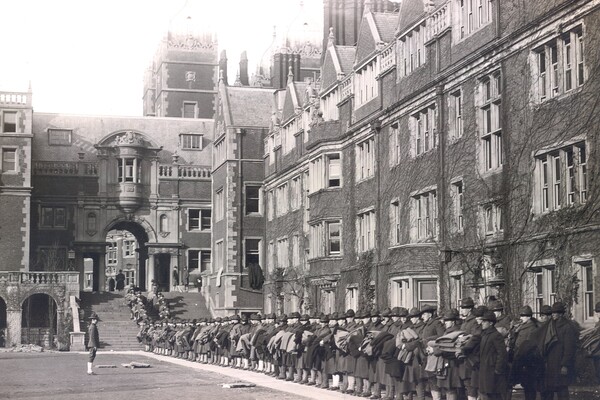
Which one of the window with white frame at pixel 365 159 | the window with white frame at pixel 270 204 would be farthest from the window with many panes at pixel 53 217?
the window with white frame at pixel 365 159

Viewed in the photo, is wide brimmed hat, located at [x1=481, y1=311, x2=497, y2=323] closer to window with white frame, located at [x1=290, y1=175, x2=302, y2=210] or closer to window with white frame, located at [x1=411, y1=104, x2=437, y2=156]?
window with white frame, located at [x1=411, y1=104, x2=437, y2=156]

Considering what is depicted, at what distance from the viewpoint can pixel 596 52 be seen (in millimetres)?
22672

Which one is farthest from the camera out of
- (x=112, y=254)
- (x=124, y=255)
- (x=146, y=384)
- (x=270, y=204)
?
(x=112, y=254)

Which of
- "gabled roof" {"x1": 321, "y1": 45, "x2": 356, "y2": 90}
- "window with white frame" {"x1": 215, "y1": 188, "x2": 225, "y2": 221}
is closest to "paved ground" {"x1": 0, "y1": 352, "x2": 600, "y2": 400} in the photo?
"gabled roof" {"x1": 321, "y1": 45, "x2": 356, "y2": 90}

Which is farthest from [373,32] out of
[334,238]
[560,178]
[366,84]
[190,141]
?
[190,141]

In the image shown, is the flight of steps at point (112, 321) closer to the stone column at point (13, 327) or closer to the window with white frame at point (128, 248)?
the stone column at point (13, 327)

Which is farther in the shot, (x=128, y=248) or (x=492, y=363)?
(x=128, y=248)

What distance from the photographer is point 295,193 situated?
49.1 m

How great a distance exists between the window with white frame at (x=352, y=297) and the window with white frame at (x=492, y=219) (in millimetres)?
10848

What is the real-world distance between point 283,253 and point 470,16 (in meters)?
23.6

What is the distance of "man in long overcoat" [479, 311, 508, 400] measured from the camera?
16312 mm

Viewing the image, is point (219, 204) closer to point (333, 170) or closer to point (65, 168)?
point (65, 168)

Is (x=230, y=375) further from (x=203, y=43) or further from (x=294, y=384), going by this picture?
(x=203, y=43)

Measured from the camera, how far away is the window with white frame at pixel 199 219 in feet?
237
